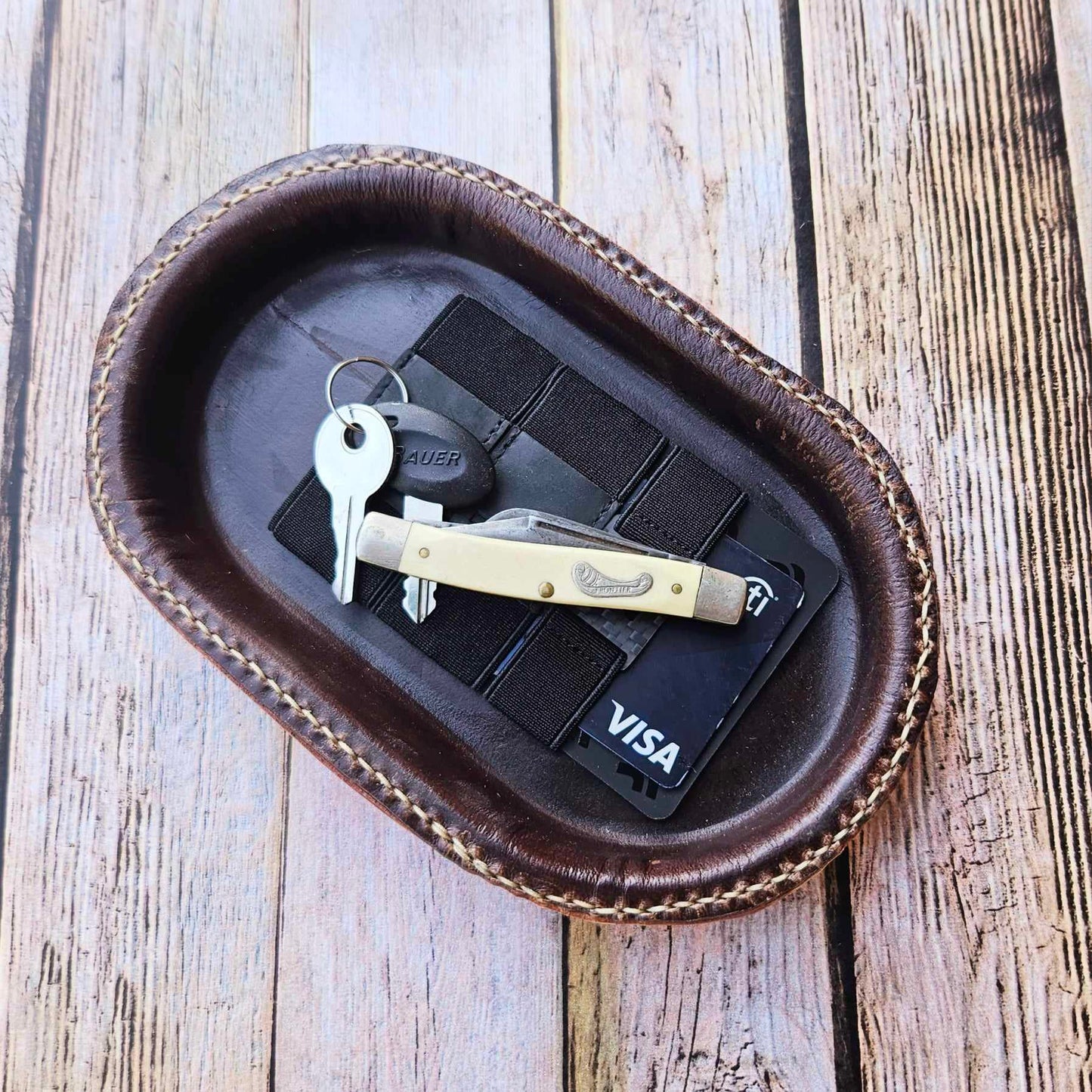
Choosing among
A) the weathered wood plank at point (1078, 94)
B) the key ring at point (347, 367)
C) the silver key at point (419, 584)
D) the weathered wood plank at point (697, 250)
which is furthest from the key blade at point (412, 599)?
the weathered wood plank at point (1078, 94)

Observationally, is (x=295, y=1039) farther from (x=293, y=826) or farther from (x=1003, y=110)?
(x=1003, y=110)

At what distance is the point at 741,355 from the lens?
697 mm

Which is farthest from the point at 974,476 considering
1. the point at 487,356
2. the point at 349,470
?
the point at 349,470

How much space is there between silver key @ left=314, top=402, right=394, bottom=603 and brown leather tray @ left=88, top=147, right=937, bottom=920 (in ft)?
0.12

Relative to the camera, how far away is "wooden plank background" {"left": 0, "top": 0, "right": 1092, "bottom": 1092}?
76 cm

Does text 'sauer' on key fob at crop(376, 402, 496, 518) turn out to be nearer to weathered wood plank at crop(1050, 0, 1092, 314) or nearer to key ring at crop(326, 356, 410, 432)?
key ring at crop(326, 356, 410, 432)

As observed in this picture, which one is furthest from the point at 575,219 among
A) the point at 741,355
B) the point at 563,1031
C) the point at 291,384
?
the point at 563,1031

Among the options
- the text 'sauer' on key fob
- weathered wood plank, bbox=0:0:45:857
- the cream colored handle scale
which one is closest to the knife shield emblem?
the cream colored handle scale

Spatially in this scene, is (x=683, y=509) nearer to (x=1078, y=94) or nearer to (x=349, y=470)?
(x=349, y=470)

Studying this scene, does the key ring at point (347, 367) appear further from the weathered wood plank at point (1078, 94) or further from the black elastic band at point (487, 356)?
the weathered wood plank at point (1078, 94)

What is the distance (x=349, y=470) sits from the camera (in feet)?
2.35

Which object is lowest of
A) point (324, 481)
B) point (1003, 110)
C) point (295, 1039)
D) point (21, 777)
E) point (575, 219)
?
point (295, 1039)

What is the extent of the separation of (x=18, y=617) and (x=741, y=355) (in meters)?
0.69

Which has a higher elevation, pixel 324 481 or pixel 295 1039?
pixel 324 481
